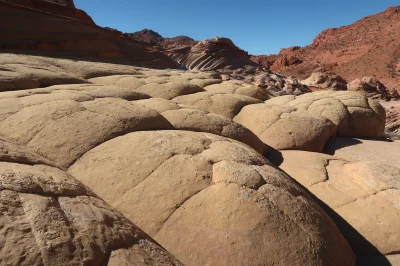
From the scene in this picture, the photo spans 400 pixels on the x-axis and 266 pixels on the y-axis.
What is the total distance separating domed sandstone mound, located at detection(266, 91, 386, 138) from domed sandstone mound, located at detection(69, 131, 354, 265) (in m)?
3.98

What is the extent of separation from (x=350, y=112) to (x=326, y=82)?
1216 centimetres

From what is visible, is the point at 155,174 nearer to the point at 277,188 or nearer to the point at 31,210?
the point at 277,188

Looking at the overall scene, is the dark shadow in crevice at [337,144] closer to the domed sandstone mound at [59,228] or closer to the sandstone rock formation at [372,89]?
the domed sandstone mound at [59,228]

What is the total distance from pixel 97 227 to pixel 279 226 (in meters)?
1.35

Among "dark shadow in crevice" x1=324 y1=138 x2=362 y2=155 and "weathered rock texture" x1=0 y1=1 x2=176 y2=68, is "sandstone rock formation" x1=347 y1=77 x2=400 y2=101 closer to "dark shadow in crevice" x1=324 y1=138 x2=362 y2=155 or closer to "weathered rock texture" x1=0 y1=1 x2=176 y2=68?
"weathered rock texture" x1=0 y1=1 x2=176 y2=68

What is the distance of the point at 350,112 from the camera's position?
6.66 metres

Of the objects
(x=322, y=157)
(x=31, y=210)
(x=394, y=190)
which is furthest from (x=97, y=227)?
(x=322, y=157)

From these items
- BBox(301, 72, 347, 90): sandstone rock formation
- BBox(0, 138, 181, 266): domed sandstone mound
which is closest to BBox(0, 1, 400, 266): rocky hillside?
BBox(0, 138, 181, 266): domed sandstone mound

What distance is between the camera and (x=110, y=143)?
3.21 m

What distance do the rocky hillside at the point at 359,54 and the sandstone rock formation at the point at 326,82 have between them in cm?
861

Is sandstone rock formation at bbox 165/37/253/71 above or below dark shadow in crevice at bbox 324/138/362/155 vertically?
above

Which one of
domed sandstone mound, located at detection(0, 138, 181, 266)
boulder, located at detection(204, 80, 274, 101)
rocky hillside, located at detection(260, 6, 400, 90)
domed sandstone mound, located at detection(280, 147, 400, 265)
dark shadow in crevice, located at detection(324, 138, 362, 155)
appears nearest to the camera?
domed sandstone mound, located at detection(0, 138, 181, 266)

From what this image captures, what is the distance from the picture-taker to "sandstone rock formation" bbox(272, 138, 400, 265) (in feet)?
10.2

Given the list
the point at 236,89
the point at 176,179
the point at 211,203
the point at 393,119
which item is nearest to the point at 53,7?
the point at 236,89
